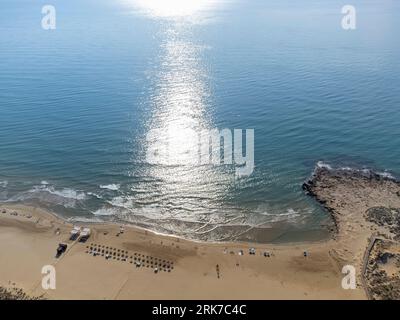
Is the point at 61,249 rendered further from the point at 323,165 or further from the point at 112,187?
the point at 323,165

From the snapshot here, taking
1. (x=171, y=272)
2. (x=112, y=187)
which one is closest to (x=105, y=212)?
(x=112, y=187)

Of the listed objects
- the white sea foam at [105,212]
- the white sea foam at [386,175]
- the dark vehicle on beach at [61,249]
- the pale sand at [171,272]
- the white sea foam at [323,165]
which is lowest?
the pale sand at [171,272]

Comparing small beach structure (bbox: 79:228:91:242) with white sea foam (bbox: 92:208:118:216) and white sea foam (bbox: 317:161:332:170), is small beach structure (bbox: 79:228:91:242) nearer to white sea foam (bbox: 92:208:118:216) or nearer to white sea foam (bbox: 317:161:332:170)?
white sea foam (bbox: 92:208:118:216)

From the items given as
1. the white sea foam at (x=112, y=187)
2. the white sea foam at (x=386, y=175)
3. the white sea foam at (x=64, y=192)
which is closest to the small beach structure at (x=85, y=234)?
the white sea foam at (x=64, y=192)

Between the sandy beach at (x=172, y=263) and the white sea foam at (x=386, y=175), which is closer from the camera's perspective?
the sandy beach at (x=172, y=263)

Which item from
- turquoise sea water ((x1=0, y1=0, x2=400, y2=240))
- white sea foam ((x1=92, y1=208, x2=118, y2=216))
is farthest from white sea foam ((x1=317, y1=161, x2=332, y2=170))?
white sea foam ((x1=92, y1=208, x2=118, y2=216))

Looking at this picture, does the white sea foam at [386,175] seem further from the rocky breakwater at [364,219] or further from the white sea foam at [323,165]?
the white sea foam at [323,165]

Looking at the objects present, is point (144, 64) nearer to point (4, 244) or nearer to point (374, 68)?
point (374, 68)

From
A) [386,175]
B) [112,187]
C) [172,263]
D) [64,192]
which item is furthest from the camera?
[386,175]
